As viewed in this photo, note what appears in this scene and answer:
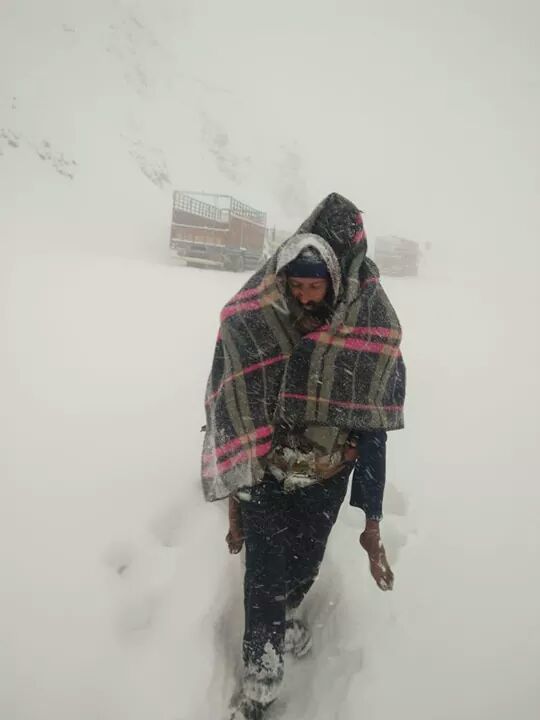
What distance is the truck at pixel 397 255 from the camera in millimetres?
16141

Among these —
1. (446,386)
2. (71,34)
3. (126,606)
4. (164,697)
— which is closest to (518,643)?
(164,697)

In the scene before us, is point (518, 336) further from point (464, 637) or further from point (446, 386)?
point (464, 637)

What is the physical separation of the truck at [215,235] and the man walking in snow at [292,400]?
473 inches

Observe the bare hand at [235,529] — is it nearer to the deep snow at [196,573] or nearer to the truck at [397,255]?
the deep snow at [196,573]

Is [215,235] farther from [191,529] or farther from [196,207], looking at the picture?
[191,529]

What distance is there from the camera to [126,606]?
1.72 meters

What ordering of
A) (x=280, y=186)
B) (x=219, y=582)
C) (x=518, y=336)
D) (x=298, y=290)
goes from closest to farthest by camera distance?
(x=298, y=290) → (x=219, y=582) → (x=518, y=336) → (x=280, y=186)

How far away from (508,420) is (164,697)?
318 cm

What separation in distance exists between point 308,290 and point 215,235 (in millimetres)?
12802

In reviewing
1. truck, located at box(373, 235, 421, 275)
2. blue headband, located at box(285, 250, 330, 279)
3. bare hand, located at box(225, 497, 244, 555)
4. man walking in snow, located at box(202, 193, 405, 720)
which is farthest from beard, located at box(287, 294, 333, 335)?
truck, located at box(373, 235, 421, 275)

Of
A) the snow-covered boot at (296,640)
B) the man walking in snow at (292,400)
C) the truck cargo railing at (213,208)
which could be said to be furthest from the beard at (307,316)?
the truck cargo railing at (213,208)

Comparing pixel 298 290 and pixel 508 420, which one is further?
pixel 508 420

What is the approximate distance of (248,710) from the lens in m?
1.44

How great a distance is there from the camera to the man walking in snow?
53.3 inches
